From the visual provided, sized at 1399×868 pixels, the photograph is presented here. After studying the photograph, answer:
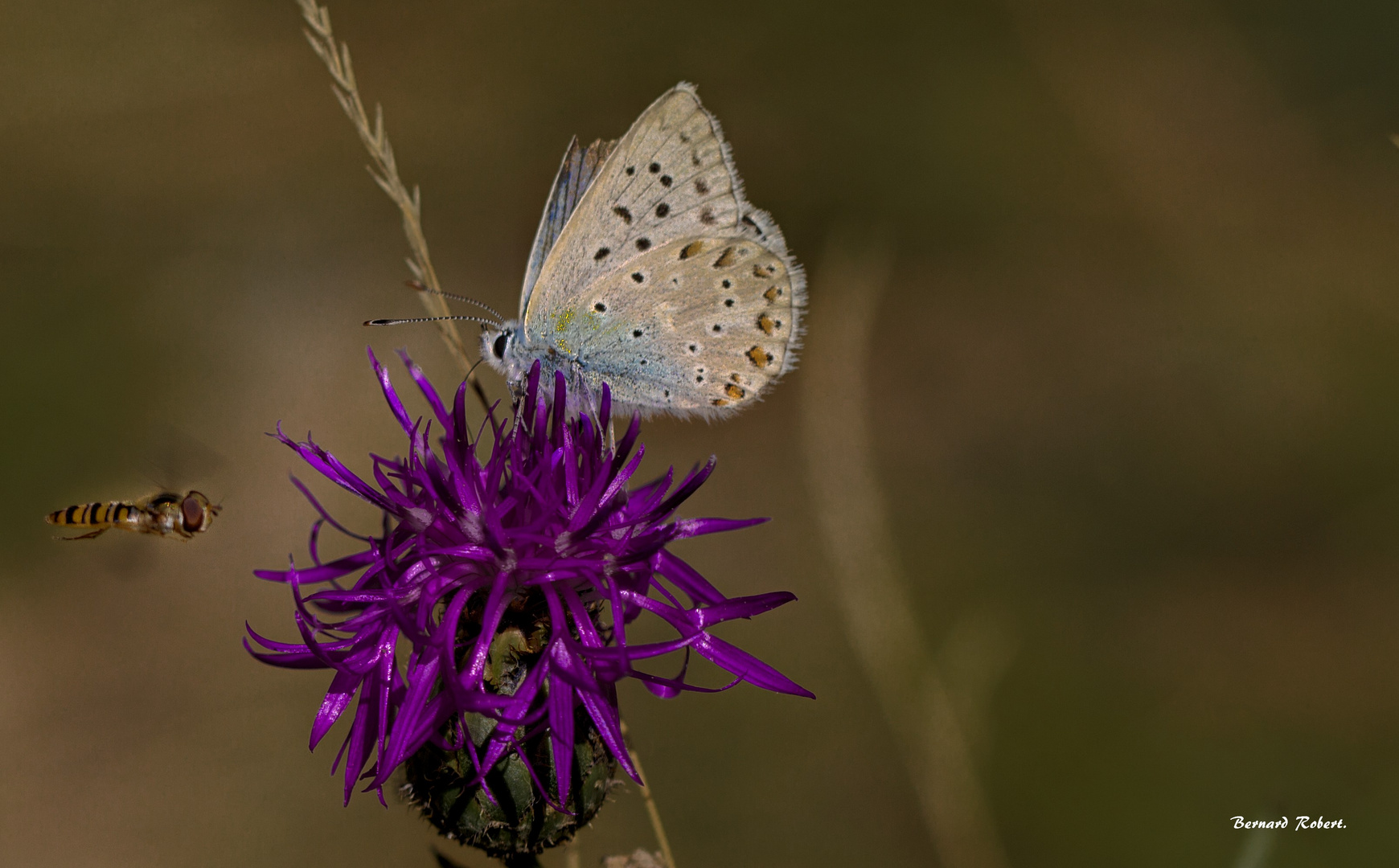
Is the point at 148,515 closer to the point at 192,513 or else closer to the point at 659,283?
the point at 192,513

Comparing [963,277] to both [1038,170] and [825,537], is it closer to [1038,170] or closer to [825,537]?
[1038,170]

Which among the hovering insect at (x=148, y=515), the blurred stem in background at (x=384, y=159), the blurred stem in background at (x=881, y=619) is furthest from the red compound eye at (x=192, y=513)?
the blurred stem in background at (x=881, y=619)

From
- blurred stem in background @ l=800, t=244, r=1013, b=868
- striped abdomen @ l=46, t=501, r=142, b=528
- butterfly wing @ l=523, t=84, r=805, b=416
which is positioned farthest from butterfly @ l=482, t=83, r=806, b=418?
striped abdomen @ l=46, t=501, r=142, b=528

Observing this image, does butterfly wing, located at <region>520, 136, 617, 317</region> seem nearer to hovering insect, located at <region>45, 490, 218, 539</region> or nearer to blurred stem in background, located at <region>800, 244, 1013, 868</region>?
blurred stem in background, located at <region>800, 244, 1013, 868</region>

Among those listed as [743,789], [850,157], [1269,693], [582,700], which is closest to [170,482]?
[582,700]

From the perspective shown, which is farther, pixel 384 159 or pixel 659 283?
pixel 659 283

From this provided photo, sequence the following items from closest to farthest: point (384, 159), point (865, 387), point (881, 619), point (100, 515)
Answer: point (384, 159) → point (100, 515) → point (881, 619) → point (865, 387)

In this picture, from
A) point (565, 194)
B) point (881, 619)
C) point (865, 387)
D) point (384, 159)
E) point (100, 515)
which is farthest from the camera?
point (865, 387)

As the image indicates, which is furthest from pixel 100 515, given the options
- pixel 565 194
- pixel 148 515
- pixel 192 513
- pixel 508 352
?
pixel 565 194

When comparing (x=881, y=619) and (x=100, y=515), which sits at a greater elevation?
(x=100, y=515)
